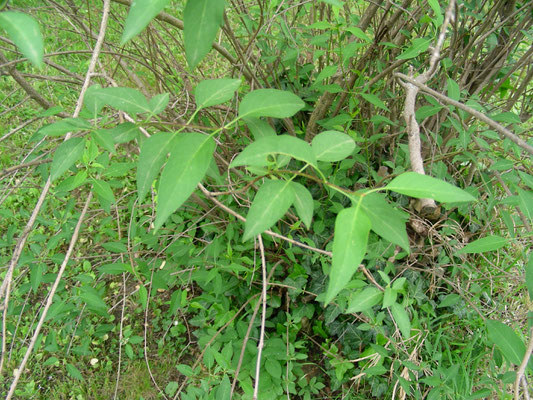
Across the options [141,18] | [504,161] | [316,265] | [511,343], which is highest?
[141,18]

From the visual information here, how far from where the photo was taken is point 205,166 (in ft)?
1.94

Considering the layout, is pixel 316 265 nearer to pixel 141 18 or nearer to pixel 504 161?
pixel 504 161

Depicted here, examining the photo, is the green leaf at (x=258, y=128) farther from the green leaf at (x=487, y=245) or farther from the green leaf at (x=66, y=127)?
the green leaf at (x=487, y=245)

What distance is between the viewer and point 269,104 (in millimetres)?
697

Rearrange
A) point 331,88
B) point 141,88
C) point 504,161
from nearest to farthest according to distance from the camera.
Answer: point 504,161
point 331,88
point 141,88

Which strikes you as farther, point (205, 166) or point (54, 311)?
point (54, 311)

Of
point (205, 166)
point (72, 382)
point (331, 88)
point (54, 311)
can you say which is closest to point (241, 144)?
point (331, 88)

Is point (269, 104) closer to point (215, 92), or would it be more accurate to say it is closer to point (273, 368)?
point (215, 92)

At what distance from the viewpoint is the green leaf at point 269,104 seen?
692 millimetres

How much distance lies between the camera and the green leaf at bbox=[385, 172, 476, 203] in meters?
0.55

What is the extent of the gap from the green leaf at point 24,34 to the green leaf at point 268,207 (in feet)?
1.15

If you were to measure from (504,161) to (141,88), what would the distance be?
1.63 meters

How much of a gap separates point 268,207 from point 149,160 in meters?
0.23

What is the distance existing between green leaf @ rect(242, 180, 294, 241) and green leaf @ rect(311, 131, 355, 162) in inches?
4.2
